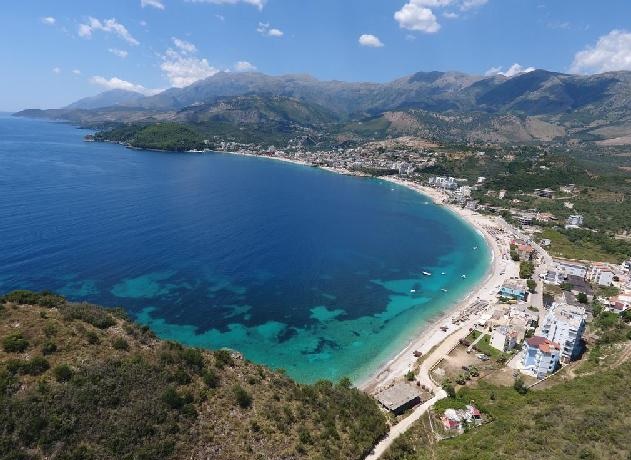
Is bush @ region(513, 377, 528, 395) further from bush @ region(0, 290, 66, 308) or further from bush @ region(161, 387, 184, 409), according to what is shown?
bush @ region(0, 290, 66, 308)

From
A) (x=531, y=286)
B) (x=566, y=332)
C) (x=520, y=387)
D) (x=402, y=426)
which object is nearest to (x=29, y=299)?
(x=402, y=426)

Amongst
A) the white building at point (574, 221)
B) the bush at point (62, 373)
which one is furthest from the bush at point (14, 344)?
the white building at point (574, 221)

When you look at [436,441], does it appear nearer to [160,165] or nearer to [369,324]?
[369,324]

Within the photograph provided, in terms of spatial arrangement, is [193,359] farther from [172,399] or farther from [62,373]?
[62,373]

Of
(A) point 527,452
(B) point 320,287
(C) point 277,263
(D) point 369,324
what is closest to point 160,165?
(C) point 277,263

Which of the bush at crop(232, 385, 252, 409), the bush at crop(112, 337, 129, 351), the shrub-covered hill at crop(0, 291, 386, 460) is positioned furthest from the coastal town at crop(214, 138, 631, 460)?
the bush at crop(112, 337, 129, 351)
